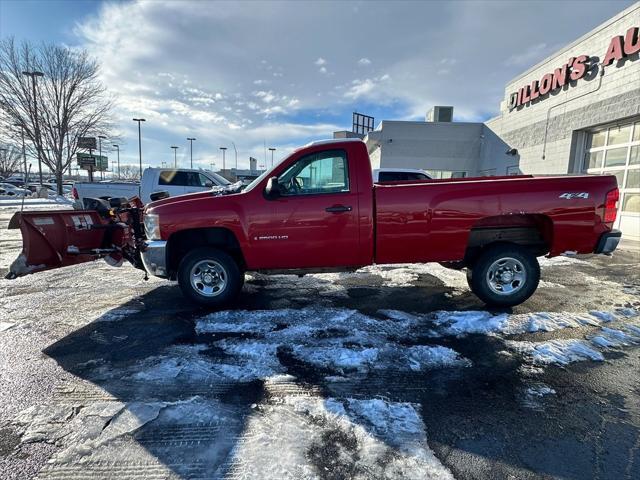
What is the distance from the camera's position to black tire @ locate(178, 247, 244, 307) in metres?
4.74

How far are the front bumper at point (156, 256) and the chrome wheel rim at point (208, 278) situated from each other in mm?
386

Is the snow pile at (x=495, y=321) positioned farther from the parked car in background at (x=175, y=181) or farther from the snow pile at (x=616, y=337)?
the parked car in background at (x=175, y=181)

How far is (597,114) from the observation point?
11.7 m

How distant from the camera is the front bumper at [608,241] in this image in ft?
14.8

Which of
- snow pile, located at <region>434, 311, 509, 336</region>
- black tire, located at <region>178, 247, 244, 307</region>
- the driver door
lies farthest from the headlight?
snow pile, located at <region>434, 311, 509, 336</region>

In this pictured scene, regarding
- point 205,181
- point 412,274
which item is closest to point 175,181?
point 205,181

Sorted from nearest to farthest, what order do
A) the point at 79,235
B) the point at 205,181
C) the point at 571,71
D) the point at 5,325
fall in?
the point at 5,325 < the point at 79,235 < the point at 205,181 < the point at 571,71

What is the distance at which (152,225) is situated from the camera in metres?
4.68

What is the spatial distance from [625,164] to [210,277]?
13.2 m

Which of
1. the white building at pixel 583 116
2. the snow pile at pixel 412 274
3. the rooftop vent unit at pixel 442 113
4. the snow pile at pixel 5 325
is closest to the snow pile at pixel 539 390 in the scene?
the snow pile at pixel 412 274

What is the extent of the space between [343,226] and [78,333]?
3.42 metres

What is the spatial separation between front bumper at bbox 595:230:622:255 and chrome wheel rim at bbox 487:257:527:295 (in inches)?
39.8

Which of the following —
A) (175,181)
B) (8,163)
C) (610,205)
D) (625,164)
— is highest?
(8,163)

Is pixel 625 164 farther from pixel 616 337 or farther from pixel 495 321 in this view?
pixel 495 321
